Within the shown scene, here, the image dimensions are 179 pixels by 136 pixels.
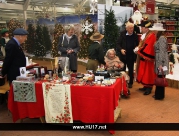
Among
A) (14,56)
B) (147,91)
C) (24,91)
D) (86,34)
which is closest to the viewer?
(24,91)

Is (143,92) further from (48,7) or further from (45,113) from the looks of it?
(48,7)

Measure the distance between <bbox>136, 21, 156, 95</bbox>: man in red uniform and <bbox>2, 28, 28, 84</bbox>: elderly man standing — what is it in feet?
8.03

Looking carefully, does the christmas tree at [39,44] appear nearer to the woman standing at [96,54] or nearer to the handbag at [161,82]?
the woman standing at [96,54]

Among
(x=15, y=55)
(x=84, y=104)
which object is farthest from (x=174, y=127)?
(x=15, y=55)

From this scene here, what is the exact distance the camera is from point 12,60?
3.20 meters

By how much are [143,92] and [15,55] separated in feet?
9.84

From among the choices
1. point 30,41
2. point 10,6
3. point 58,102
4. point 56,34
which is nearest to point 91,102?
point 58,102

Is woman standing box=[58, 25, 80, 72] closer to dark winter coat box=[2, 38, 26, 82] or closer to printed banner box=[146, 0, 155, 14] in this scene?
dark winter coat box=[2, 38, 26, 82]

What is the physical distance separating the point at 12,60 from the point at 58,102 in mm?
1026

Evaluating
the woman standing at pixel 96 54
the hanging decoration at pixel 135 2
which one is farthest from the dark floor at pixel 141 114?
the hanging decoration at pixel 135 2

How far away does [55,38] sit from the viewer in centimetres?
912

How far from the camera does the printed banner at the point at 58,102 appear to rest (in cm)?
284

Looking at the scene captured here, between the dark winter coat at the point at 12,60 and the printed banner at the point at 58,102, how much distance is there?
26.1 inches

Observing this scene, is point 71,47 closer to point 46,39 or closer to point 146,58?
point 146,58
